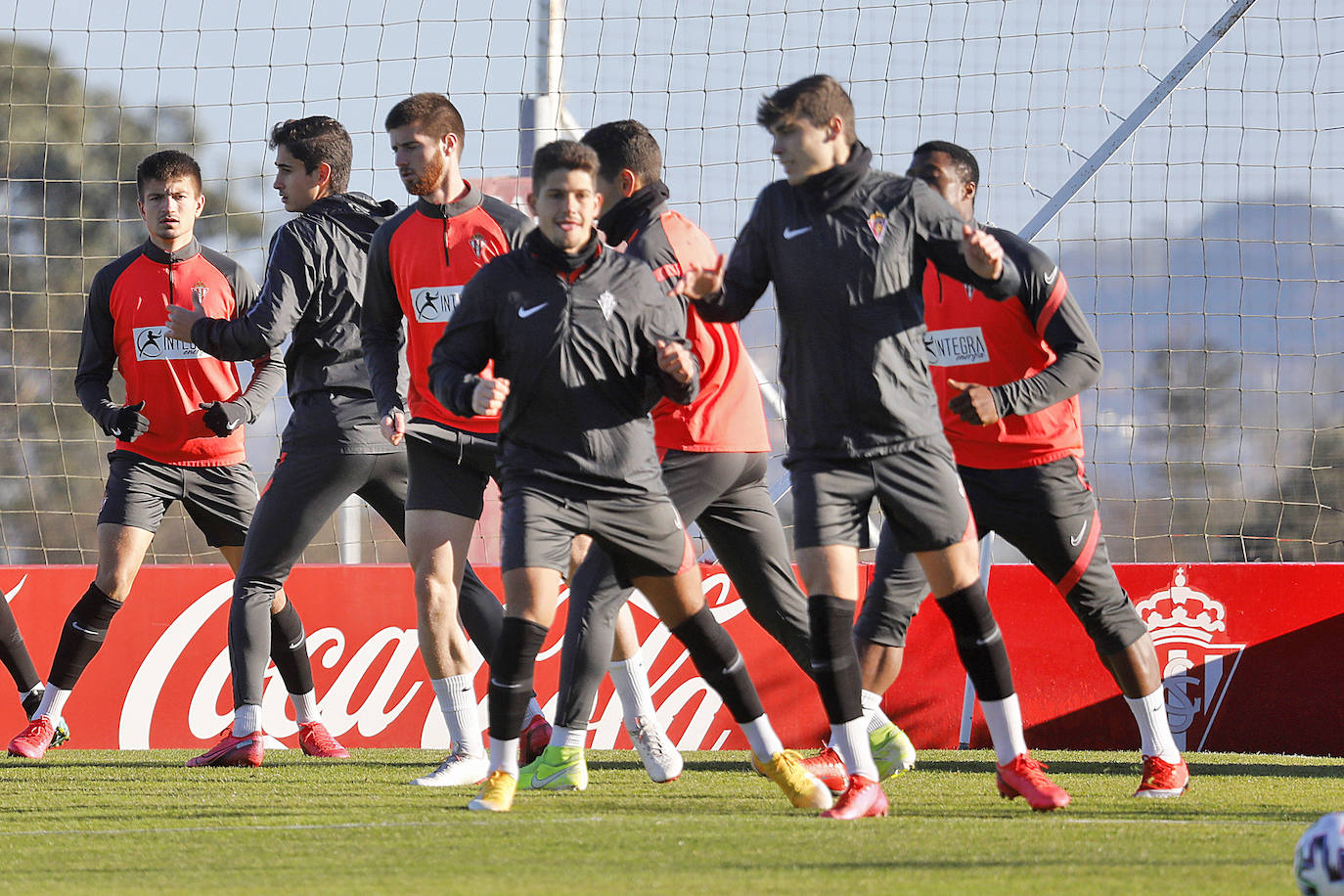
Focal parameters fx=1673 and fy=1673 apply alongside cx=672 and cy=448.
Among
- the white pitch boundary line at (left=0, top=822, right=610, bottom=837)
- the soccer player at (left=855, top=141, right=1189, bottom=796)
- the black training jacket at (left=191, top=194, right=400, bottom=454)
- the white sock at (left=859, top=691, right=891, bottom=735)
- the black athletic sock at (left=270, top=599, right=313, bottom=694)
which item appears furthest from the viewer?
the black athletic sock at (left=270, top=599, right=313, bottom=694)

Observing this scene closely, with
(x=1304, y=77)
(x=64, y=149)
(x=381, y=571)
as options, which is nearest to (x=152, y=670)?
(x=381, y=571)

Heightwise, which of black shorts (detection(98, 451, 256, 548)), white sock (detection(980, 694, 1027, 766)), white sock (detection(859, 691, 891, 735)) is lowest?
white sock (detection(859, 691, 891, 735))

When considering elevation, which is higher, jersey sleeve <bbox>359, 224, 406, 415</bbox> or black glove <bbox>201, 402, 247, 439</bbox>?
jersey sleeve <bbox>359, 224, 406, 415</bbox>

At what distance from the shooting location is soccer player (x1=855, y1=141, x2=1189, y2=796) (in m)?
5.15

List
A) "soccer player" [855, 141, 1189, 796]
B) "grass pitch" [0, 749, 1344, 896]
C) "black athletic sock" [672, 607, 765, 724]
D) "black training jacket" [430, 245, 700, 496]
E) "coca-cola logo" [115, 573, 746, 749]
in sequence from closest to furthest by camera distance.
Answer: "grass pitch" [0, 749, 1344, 896] < "black training jacket" [430, 245, 700, 496] < "black athletic sock" [672, 607, 765, 724] < "soccer player" [855, 141, 1189, 796] < "coca-cola logo" [115, 573, 746, 749]

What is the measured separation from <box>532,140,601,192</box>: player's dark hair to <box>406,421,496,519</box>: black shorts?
97 centimetres

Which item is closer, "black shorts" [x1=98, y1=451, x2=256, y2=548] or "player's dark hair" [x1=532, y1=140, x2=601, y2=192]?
"player's dark hair" [x1=532, y1=140, x2=601, y2=192]

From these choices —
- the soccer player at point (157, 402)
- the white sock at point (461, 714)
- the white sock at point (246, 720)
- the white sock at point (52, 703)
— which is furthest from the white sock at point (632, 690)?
the white sock at point (52, 703)

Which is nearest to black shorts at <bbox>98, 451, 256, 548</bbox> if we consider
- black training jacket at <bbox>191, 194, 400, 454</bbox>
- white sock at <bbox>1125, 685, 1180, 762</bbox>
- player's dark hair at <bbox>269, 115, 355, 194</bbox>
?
black training jacket at <bbox>191, 194, 400, 454</bbox>

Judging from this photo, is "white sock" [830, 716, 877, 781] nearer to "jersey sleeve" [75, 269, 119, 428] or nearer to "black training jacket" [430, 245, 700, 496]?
"black training jacket" [430, 245, 700, 496]

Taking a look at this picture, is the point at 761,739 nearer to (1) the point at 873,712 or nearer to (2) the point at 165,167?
(1) the point at 873,712

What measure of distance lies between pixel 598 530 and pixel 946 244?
1.27 m

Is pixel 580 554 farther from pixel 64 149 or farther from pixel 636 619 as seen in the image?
pixel 64 149

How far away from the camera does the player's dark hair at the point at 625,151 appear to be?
18.6 ft
